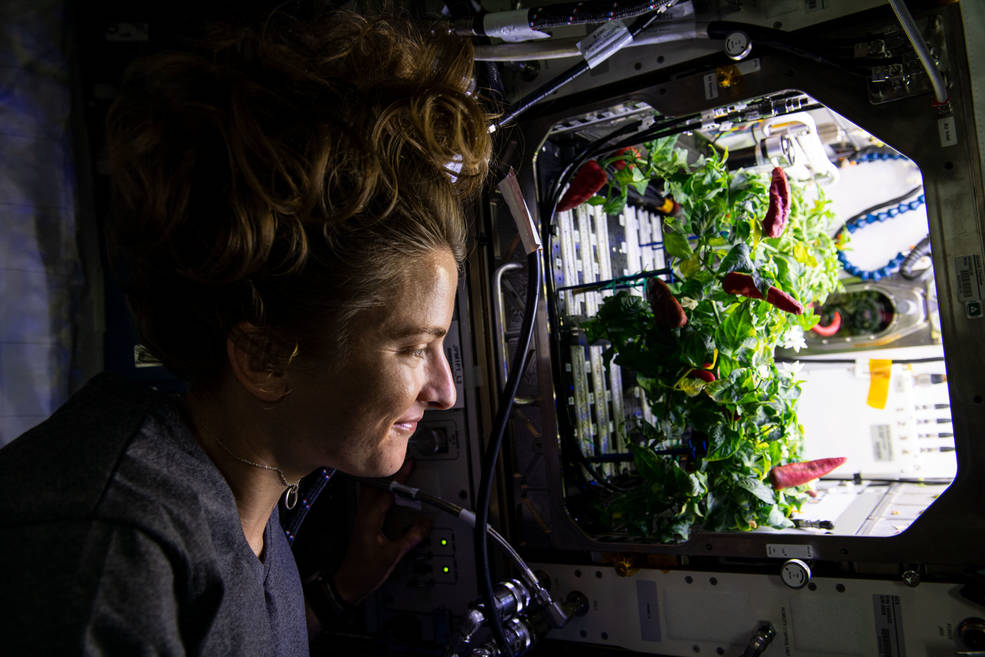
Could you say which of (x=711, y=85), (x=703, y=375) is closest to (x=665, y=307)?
(x=703, y=375)

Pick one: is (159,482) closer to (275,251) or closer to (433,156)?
(275,251)

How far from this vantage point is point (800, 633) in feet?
5.07

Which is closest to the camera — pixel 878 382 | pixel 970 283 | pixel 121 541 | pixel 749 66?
pixel 121 541

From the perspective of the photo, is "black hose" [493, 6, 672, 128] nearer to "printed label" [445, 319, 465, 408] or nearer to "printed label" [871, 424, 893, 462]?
"printed label" [445, 319, 465, 408]

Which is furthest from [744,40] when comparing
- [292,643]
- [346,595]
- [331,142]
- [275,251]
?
[346,595]

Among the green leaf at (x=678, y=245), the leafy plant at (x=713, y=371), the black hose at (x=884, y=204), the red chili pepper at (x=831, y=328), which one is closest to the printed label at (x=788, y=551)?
the leafy plant at (x=713, y=371)

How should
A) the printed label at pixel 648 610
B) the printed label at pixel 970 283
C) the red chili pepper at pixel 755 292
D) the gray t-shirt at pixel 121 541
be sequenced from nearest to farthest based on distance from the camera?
the gray t-shirt at pixel 121 541
the printed label at pixel 970 283
the red chili pepper at pixel 755 292
the printed label at pixel 648 610

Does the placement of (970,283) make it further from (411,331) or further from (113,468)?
(113,468)

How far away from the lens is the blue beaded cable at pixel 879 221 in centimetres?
268

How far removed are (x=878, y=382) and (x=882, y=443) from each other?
241 millimetres

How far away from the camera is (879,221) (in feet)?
9.00

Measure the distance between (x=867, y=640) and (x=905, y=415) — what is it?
1371mm

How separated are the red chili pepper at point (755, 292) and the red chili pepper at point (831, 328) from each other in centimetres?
127

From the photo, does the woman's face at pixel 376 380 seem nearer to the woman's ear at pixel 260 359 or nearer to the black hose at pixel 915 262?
the woman's ear at pixel 260 359
